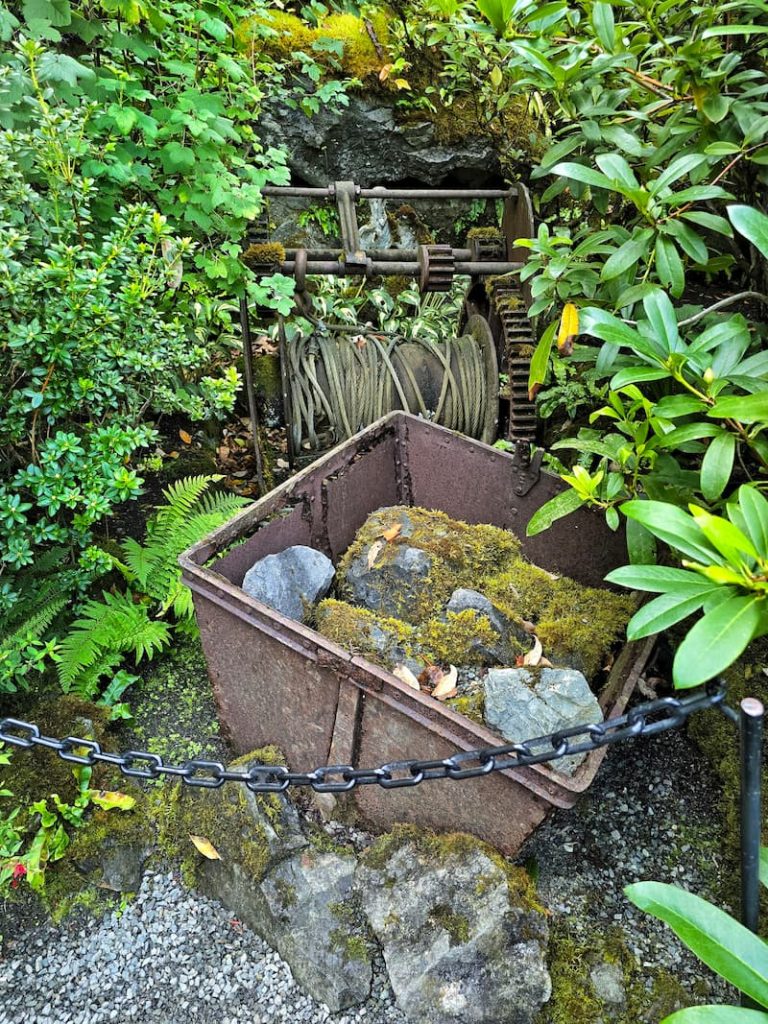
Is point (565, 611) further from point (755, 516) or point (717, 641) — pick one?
point (717, 641)

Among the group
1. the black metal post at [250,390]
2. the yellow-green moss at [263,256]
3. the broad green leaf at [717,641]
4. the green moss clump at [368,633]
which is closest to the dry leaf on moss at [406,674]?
the green moss clump at [368,633]

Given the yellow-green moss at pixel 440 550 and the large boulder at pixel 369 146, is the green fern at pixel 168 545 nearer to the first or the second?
the yellow-green moss at pixel 440 550

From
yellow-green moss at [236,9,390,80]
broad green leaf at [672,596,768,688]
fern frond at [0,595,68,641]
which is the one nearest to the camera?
broad green leaf at [672,596,768,688]

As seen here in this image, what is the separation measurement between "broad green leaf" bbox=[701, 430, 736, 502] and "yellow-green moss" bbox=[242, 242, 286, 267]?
103 inches

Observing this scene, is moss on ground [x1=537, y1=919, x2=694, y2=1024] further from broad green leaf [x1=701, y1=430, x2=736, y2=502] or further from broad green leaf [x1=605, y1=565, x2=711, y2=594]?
broad green leaf [x1=701, y1=430, x2=736, y2=502]

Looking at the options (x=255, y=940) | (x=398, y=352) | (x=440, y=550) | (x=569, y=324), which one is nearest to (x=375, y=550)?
(x=440, y=550)

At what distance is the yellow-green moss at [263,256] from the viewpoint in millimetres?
3803

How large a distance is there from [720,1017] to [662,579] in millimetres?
913

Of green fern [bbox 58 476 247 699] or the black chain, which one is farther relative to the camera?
green fern [bbox 58 476 247 699]

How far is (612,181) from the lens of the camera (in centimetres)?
220

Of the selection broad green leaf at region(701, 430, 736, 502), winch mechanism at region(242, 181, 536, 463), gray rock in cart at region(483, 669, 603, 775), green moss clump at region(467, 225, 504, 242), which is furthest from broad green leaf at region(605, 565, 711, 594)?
green moss clump at region(467, 225, 504, 242)

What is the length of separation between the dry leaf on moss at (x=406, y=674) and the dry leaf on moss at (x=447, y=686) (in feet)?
0.23

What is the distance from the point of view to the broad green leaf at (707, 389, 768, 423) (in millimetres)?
1719

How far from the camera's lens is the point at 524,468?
122 inches
